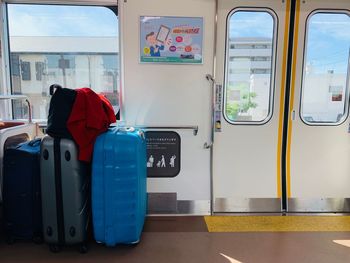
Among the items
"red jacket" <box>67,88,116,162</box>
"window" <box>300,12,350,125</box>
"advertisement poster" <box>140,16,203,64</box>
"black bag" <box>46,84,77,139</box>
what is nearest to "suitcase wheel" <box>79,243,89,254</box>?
"red jacket" <box>67,88,116,162</box>

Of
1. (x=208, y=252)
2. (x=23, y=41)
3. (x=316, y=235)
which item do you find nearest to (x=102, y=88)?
(x=23, y=41)

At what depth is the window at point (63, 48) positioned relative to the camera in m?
2.91

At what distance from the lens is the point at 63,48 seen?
9.64ft

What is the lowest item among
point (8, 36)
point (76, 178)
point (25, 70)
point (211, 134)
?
point (76, 178)

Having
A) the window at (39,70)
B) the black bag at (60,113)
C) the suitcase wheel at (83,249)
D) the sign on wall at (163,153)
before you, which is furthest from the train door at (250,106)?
the window at (39,70)

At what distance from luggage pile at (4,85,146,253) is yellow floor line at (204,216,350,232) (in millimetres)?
987

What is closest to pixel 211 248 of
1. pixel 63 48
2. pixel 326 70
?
pixel 326 70

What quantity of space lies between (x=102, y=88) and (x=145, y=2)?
1.02 metres

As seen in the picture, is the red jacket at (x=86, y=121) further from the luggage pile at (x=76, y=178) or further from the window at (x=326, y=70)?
the window at (x=326, y=70)

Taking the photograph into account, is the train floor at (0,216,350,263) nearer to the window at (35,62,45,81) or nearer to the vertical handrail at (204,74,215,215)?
the vertical handrail at (204,74,215,215)

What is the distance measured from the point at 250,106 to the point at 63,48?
216cm

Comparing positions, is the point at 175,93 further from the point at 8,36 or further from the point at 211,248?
the point at 8,36

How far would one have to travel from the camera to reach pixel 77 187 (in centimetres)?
214

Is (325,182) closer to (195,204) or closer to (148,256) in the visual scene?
(195,204)
